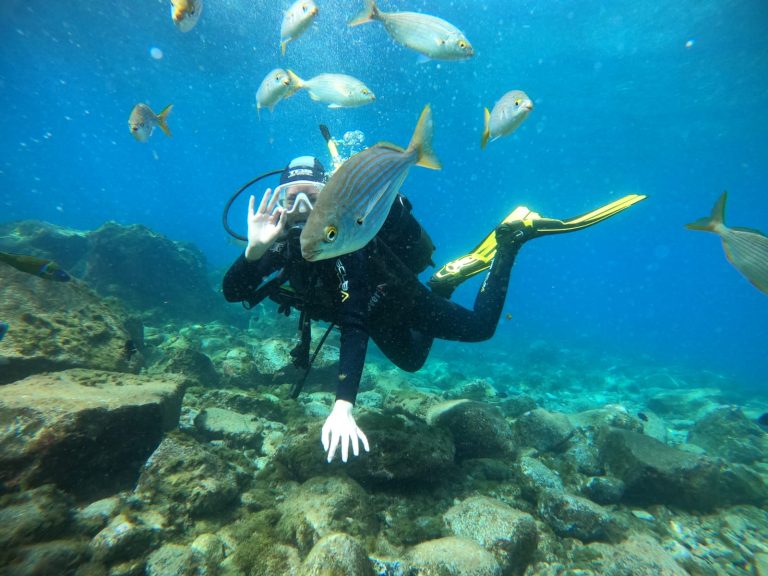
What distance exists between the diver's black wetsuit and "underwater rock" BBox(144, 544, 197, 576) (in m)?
1.49

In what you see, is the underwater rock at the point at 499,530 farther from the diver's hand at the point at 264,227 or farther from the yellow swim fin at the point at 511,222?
the yellow swim fin at the point at 511,222

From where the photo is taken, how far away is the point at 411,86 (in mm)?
25875

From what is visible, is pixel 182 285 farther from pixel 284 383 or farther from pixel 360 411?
pixel 360 411

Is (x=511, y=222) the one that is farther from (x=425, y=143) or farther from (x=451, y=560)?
(x=451, y=560)

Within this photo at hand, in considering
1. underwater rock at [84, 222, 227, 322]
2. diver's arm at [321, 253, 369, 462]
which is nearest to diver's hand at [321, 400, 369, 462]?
diver's arm at [321, 253, 369, 462]

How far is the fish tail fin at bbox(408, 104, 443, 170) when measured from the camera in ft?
6.49

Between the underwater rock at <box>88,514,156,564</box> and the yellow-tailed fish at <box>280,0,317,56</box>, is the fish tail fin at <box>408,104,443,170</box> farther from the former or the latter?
the underwater rock at <box>88,514,156,564</box>

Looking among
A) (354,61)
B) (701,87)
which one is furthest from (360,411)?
(701,87)

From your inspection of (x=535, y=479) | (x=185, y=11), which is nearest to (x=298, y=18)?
(x=185, y=11)

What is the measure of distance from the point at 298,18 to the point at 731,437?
489 inches

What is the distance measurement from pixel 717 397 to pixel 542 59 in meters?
24.1

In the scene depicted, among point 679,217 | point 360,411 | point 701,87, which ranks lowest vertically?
point 360,411

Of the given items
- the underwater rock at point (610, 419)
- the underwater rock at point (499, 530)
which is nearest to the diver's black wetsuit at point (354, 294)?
the underwater rock at point (499, 530)

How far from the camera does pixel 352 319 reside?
2883 millimetres
